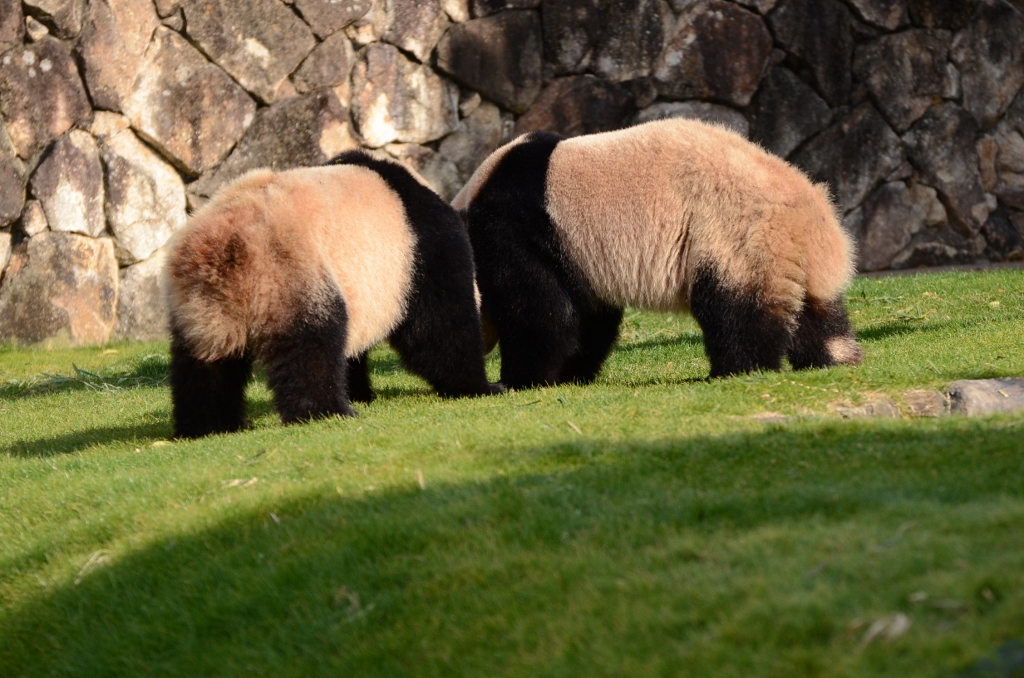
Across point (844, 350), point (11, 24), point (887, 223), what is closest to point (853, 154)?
point (887, 223)

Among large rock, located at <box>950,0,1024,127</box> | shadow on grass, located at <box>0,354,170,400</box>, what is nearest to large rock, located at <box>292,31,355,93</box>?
shadow on grass, located at <box>0,354,170,400</box>

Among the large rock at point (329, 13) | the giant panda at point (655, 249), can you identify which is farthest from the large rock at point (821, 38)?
the giant panda at point (655, 249)

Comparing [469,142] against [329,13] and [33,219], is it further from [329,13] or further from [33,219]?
[33,219]

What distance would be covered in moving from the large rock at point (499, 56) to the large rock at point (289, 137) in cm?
155

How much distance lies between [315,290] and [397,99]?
24.9 ft

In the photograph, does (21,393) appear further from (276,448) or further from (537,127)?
(537,127)

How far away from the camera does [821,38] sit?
45.8ft

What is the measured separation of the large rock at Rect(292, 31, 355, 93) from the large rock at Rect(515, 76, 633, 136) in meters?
2.22

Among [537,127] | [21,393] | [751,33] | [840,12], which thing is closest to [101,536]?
[21,393]

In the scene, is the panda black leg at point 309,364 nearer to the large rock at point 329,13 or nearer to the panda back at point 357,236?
the panda back at point 357,236

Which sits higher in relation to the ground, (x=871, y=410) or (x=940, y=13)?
(x=940, y=13)

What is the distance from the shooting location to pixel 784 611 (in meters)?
3.00

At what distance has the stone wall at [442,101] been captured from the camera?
39.5 feet

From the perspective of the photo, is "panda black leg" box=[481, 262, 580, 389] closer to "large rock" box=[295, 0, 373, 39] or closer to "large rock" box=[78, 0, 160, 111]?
"large rock" box=[295, 0, 373, 39]
